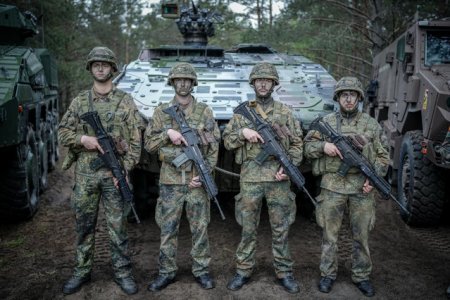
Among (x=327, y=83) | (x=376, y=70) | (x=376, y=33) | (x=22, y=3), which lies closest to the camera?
(x=327, y=83)

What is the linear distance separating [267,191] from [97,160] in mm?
1370

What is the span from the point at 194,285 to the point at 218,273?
0.34 metres

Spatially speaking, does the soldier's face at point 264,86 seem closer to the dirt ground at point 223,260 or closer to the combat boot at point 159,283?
the dirt ground at point 223,260

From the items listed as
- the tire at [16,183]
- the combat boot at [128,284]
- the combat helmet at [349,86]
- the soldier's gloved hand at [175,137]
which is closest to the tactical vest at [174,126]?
the soldier's gloved hand at [175,137]

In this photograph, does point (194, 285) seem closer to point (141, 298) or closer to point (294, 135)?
point (141, 298)

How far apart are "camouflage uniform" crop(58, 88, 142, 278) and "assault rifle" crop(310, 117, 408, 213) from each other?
5.14ft

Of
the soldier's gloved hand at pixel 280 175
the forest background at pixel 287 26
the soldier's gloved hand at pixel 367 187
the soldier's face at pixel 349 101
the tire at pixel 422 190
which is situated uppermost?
the forest background at pixel 287 26

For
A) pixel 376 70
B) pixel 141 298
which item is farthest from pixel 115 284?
pixel 376 70

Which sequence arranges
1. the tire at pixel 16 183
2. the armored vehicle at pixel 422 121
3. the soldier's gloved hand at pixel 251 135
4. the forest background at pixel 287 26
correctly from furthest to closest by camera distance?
the forest background at pixel 287 26 → the tire at pixel 16 183 → the armored vehicle at pixel 422 121 → the soldier's gloved hand at pixel 251 135

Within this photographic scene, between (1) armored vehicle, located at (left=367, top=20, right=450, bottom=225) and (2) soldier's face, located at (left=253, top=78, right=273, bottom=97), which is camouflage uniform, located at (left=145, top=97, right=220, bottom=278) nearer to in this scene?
(2) soldier's face, located at (left=253, top=78, right=273, bottom=97)

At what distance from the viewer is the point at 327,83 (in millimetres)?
5684

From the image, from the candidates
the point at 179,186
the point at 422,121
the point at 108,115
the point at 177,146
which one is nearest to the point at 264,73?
the point at 177,146

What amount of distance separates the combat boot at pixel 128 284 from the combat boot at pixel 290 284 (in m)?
1.19

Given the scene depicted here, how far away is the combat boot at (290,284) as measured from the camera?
362cm
